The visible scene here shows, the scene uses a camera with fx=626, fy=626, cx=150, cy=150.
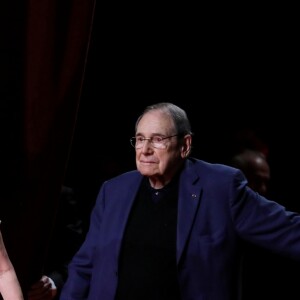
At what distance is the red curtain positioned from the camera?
2.87 m

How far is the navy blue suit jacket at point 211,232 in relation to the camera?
104 inches

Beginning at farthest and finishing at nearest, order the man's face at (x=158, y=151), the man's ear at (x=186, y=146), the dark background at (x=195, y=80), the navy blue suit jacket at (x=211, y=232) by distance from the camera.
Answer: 1. the dark background at (x=195, y=80)
2. the man's ear at (x=186, y=146)
3. the man's face at (x=158, y=151)
4. the navy blue suit jacket at (x=211, y=232)

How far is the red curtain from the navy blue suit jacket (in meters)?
0.32

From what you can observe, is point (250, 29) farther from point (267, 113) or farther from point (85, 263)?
point (85, 263)

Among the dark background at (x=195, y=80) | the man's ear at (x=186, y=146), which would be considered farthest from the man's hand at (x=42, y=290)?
the dark background at (x=195, y=80)

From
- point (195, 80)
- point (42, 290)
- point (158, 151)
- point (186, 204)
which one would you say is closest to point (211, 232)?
point (186, 204)

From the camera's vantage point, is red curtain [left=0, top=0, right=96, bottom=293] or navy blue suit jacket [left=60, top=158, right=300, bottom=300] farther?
red curtain [left=0, top=0, right=96, bottom=293]

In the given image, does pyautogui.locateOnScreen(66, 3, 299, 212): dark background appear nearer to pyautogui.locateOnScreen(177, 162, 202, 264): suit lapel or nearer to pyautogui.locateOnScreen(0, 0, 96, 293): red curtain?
pyautogui.locateOnScreen(0, 0, 96, 293): red curtain

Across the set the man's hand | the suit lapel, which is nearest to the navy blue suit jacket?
the suit lapel

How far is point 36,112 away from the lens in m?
2.90

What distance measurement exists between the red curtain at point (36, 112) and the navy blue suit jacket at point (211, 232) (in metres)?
0.32

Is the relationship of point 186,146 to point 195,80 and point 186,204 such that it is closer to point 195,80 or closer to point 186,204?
point 186,204

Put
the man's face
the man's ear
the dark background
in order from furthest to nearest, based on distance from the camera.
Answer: the dark background < the man's ear < the man's face

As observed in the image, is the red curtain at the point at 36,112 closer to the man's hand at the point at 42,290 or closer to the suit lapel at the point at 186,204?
the man's hand at the point at 42,290
